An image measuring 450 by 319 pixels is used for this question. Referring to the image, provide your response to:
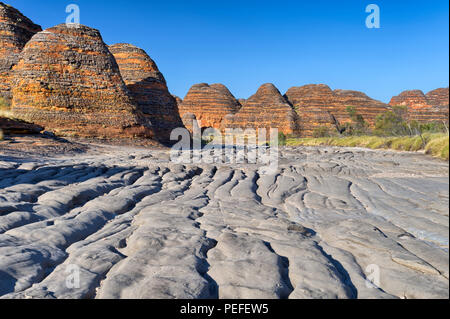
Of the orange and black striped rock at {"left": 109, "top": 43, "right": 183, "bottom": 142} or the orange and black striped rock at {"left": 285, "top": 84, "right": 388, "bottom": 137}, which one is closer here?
the orange and black striped rock at {"left": 109, "top": 43, "right": 183, "bottom": 142}

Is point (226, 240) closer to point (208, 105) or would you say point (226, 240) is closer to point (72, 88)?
point (72, 88)

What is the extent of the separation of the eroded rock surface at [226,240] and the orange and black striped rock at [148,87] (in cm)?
1841

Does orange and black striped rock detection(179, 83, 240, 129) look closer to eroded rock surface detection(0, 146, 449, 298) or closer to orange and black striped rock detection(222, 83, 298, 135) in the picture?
orange and black striped rock detection(222, 83, 298, 135)

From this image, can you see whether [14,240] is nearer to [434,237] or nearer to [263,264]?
[263,264]

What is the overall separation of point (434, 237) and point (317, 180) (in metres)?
2.98

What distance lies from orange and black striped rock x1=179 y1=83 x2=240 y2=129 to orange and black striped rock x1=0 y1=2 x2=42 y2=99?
36188 millimetres

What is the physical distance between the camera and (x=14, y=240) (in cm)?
250

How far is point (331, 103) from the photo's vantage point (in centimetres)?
5544

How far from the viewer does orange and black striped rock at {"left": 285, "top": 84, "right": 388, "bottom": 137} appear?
5220 cm

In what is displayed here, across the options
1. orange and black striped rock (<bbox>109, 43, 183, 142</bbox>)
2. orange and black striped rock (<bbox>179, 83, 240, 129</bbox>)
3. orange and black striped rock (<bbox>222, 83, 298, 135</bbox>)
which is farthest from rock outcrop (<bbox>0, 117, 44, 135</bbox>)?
orange and black striped rock (<bbox>179, 83, 240, 129</bbox>)

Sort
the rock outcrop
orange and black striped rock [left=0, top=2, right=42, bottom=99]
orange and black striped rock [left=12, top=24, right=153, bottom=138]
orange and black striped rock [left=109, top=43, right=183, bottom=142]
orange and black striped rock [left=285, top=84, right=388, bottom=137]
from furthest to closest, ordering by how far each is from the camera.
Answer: orange and black striped rock [left=285, top=84, right=388, bottom=137]
orange and black striped rock [left=109, top=43, right=183, bottom=142]
orange and black striped rock [left=0, top=2, right=42, bottom=99]
orange and black striped rock [left=12, top=24, right=153, bottom=138]
the rock outcrop

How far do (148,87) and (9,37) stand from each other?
31.4 ft

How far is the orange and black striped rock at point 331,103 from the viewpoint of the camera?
52200mm

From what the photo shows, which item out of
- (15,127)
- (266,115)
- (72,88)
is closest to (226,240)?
(15,127)
